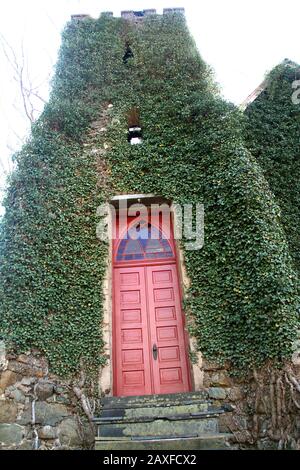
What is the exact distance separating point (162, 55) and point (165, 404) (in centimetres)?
688

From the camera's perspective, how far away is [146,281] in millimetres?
6164

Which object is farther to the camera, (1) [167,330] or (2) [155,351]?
(1) [167,330]

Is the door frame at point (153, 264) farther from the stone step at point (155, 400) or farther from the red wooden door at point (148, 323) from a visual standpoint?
the stone step at point (155, 400)

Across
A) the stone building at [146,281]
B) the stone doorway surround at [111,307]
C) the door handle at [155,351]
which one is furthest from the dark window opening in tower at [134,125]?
the door handle at [155,351]

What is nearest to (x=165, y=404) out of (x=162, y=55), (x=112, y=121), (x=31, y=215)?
(x=31, y=215)

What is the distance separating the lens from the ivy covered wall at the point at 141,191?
5.21m

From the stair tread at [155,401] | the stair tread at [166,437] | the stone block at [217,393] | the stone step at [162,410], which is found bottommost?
the stair tread at [166,437]

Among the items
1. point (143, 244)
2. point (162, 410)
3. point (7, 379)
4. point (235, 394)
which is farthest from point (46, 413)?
point (143, 244)

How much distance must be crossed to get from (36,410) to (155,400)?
156 cm

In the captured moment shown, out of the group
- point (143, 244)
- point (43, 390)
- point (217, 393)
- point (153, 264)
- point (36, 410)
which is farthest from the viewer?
point (143, 244)

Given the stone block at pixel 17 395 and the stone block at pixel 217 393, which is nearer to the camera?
the stone block at pixel 17 395

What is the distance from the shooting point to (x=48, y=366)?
515 cm

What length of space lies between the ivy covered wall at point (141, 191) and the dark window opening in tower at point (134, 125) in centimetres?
18

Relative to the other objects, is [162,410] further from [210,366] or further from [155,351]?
[155,351]
